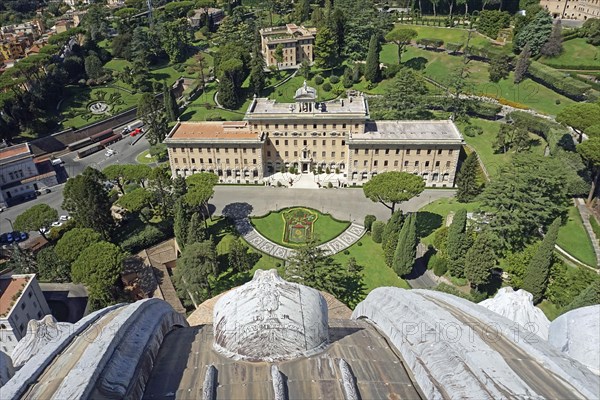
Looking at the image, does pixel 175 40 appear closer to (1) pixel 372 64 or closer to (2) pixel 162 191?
(1) pixel 372 64

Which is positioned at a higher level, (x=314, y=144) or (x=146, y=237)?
(x=314, y=144)

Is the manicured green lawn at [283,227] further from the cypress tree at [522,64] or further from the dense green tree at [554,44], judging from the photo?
the dense green tree at [554,44]

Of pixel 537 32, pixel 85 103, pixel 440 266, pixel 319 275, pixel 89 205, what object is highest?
pixel 537 32

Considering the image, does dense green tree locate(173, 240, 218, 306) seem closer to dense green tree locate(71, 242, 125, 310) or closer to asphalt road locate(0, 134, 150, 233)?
dense green tree locate(71, 242, 125, 310)

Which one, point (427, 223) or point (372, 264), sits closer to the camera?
point (372, 264)

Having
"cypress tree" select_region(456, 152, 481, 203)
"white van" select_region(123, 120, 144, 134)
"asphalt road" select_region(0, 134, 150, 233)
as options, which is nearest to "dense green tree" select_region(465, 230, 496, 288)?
"cypress tree" select_region(456, 152, 481, 203)

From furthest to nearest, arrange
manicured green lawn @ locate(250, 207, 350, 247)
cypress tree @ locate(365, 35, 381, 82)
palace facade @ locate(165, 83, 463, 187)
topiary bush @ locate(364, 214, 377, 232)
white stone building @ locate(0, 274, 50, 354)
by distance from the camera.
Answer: cypress tree @ locate(365, 35, 381, 82) → palace facade @ locate(165, 83, 463, 187) → topiary bush @ locate(364, 214, 377, 232) → manicured green lawn @ locate(250, 207, 350, 247) → white stone building @ locate(0, 274, 50, 354)

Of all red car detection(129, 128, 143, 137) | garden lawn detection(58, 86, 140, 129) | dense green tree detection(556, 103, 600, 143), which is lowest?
red car detection(129, 128, 143, 137)

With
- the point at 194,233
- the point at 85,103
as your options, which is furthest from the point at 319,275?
the point at 85,103
